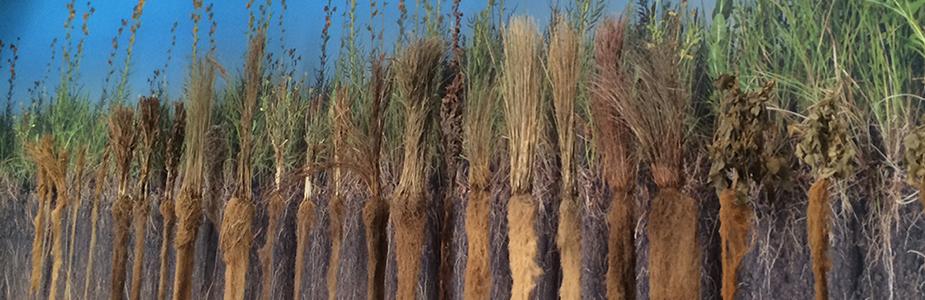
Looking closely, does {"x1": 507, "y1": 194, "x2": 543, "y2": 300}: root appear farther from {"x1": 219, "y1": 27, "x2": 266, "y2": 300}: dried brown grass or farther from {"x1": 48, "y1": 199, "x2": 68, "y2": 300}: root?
{"x1": 48, "y1": 199, "x2": 68, "y2": 300}: root

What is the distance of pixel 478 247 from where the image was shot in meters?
2.13

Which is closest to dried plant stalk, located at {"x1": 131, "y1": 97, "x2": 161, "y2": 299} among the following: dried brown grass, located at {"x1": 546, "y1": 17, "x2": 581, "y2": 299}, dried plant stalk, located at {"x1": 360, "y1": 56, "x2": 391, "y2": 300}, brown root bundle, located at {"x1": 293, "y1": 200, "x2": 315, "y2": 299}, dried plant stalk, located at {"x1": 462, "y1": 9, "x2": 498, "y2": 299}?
brown root bundle, located at {"x1": 293, "y1": 200, "x2": 315, "y2": 299}

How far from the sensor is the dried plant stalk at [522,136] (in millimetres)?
2041

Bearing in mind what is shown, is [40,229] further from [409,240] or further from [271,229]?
[409,240]

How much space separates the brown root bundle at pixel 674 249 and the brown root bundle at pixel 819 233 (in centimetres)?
24

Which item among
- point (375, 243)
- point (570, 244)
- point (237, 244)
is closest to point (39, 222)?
point (237, 244)

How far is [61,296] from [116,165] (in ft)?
2.02

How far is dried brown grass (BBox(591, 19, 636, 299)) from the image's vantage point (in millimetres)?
1890

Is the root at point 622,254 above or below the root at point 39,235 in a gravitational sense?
below

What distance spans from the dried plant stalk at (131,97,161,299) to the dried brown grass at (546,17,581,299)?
158 centimetres

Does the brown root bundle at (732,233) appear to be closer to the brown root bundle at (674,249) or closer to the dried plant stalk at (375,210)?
the brown root bundle at (674,249)

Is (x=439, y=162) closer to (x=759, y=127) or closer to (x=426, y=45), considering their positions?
(x=426, y=45)

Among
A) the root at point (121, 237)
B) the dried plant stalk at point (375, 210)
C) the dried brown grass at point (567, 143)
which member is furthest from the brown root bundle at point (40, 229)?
the dried brown grass at point (567, 143)

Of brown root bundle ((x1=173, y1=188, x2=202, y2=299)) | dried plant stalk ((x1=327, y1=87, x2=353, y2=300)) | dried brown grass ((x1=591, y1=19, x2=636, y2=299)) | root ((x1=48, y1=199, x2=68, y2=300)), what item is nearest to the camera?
dried brown grass ((x1=591, y1=19, x2=636, y2=299))
